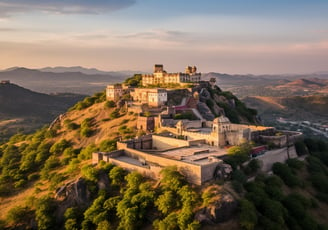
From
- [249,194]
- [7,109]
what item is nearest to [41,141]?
[249,194]

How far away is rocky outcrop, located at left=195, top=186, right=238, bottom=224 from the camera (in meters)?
26.3

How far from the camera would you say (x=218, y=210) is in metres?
26.5

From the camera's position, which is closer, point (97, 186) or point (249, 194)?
point (249, 194)

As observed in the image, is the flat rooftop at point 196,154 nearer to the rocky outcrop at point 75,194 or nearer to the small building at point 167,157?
the small building at point 167,157

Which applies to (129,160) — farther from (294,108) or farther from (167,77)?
(294,108)

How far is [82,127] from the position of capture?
54.9m

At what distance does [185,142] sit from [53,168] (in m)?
19.4

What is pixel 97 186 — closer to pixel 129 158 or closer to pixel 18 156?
pixel 129 158

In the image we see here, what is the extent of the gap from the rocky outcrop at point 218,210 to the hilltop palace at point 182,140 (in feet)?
9.22

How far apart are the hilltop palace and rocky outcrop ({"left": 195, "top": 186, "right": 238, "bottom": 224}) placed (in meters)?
2.81

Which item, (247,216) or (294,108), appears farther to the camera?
(294,108)

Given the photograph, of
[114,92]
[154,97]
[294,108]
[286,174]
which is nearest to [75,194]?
[286,174]

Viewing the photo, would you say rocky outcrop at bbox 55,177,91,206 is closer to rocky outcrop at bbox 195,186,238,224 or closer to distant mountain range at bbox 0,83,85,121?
rocky outcrop at bbox 195,186,238,224

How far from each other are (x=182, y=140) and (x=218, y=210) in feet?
45.3
